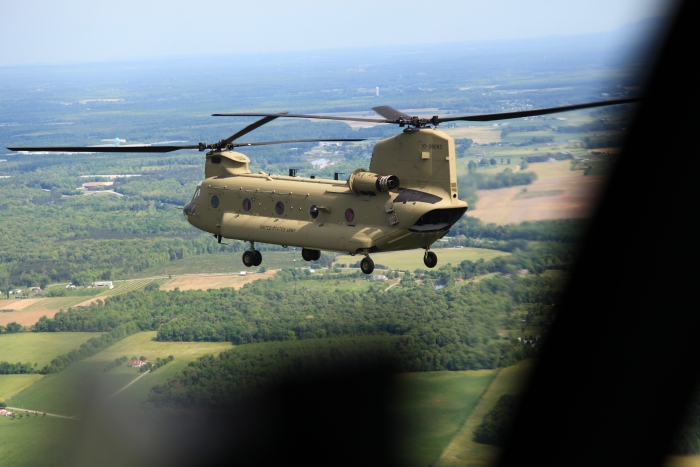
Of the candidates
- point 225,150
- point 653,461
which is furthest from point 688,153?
point 225,150

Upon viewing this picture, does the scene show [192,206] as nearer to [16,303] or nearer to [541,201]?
[541,201]

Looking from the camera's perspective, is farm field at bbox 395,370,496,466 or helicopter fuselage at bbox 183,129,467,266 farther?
farm field at bbox 395,370,496,466

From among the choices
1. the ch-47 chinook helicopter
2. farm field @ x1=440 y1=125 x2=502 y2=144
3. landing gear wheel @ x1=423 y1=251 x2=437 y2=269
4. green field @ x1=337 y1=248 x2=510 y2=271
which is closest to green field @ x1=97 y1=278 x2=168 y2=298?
green field @ x1=337 y1=248 x2=510 y2=271

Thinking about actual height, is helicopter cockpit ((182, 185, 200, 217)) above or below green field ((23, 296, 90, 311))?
above

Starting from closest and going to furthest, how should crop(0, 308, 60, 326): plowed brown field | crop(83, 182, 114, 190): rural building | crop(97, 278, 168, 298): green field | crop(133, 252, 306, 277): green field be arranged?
crop(0, 308, 60, 326): plowed brown field < crop(97, 278, 168, 298): green field < crop(133, 252, 306, 277): green field < crop(83, 182, 114, 190): rural building

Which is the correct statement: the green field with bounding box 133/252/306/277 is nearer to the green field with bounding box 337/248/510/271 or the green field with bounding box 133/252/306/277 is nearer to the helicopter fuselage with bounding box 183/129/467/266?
the green field with bounding box 337/248/510/271
